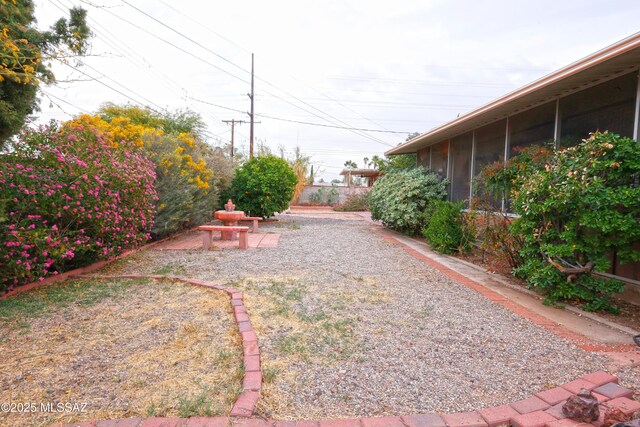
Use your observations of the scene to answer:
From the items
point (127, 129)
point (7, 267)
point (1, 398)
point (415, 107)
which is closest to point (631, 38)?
point (1, 398)

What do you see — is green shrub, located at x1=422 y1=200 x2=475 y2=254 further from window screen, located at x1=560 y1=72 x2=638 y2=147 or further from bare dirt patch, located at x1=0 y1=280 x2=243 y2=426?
bare dirt patch, located at x1=0 y1=280 x2=243 y2=426

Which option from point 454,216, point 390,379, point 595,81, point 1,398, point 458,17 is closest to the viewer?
point 1,398

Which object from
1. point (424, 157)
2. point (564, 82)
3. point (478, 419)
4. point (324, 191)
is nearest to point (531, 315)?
point (478, 419)

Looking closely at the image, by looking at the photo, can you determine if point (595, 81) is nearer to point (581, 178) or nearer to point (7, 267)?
point (581, 178)

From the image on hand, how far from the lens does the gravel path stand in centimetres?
216

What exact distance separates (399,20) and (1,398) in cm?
1376

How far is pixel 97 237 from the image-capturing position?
4984 mm

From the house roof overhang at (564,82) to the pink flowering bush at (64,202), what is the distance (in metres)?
5.58

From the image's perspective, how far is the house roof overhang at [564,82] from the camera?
3.60 m

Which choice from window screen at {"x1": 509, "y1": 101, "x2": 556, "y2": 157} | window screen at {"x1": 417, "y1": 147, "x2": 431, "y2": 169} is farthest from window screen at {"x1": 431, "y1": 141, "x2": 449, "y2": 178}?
window screen at {"x1": 509, "y1": 101, "x2": 556, "y2": 157}

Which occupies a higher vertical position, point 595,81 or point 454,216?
point 595,81

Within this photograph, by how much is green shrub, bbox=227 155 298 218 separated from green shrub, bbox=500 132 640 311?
8.62 m

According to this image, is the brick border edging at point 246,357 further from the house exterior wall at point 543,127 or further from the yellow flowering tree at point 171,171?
the house exterior wall at point 543,127

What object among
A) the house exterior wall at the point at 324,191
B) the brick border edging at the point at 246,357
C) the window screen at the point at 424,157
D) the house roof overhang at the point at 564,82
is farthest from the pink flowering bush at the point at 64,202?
the house exterior wall at the point at 324,191
